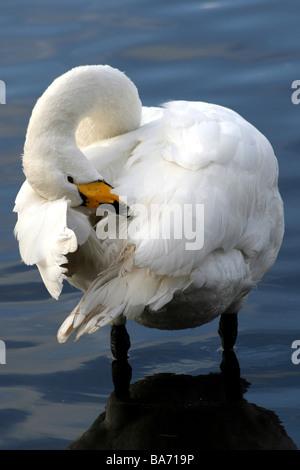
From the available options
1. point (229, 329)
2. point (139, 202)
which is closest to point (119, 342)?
point (229, 329)

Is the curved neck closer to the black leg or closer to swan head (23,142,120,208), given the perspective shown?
swan head (23,142,120,208)

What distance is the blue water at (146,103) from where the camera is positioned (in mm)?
5871

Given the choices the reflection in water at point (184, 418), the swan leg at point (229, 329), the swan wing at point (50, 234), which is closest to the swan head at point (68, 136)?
the swan wing at point (50, 234)

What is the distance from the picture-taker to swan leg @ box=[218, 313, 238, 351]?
6.28 metres

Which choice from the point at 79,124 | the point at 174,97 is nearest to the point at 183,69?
the point at 174,97

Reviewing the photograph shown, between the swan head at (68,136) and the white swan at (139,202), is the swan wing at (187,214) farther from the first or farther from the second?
the swan head at (68,136)

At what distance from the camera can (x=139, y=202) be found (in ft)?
16.4

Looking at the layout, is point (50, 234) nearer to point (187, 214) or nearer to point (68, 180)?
point (68, 180)

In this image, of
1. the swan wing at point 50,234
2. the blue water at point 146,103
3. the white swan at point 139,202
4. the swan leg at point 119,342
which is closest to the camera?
the swan wing at point 50,234

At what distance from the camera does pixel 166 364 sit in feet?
20.2

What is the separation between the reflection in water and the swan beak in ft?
4.24

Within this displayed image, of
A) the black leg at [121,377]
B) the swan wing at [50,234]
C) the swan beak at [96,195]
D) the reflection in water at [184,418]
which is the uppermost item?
the swan beak at [96,195]

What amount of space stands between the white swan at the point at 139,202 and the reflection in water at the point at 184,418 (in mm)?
421

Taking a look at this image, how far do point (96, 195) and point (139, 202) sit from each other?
0.70 feet
